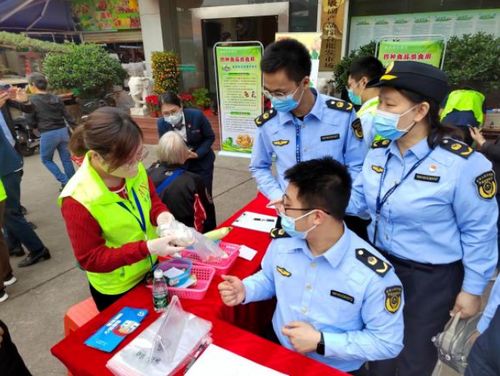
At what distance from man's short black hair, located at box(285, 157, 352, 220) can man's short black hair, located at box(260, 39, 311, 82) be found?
77cm

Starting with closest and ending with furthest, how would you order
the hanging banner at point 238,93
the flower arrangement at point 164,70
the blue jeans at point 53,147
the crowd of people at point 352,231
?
the crowd of people at point 352,231
the blue jeans at point 53,147
the hanging banner at point 238,93
the flower arrangement at point 164,70

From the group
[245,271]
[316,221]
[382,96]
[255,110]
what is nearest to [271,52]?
[382,96]

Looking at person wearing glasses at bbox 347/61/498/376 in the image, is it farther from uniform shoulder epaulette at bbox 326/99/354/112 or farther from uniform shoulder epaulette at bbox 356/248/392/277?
uniform shoulder epaulette at bbox 326/99/354/112

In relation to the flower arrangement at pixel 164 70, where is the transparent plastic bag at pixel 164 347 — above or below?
below

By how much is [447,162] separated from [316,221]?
0.70 meters

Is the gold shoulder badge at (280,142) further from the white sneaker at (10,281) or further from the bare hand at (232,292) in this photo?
the white sneaker at (10,281)

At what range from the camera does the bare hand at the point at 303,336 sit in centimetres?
137

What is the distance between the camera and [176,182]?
101 inches

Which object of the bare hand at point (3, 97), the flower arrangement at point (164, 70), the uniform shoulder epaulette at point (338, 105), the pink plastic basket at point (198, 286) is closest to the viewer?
the pink plastic basket at point (198, 286)

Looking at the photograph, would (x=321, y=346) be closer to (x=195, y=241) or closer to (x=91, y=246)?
(x=195, y=241)

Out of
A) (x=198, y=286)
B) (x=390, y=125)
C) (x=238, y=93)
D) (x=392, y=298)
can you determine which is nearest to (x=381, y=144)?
(x=390, y=125)

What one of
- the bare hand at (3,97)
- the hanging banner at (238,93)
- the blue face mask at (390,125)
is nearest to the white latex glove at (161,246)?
the blue face mask at (390,125)

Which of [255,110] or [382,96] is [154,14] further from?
[382,96]

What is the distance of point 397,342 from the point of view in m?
1.37
